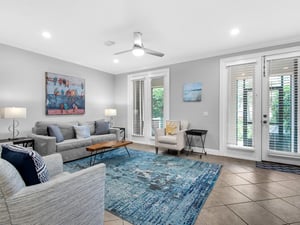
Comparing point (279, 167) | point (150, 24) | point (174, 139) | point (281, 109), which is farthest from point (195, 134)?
point (150, 24)

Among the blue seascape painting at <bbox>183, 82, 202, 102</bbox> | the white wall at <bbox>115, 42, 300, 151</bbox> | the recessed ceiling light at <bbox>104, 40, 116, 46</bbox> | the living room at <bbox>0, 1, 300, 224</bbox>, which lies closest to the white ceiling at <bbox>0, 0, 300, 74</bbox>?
the living room at <bbox>0, 1, 300, 224</bbox>

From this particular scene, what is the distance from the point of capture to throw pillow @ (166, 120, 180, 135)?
179 inches

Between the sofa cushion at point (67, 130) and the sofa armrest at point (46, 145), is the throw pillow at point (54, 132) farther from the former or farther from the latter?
the sofa cushion at point (67, 130)

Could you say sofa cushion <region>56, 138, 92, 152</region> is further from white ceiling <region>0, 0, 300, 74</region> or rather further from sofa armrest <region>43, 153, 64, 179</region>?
white ceiling <region>0, 0, 300, 74</region>

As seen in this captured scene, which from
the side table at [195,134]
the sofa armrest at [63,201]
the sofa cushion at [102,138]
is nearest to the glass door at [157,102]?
the side table at [195,134]

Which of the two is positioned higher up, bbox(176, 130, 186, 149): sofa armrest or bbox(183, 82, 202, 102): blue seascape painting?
bbox(183, 82, 202, 102): blue seascape painting

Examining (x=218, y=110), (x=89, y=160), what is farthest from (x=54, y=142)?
(x=218, y=110)

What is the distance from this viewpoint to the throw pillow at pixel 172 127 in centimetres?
456

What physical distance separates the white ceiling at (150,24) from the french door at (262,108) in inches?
18.7

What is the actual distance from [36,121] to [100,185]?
3.73m

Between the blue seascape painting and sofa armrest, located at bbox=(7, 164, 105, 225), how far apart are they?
12.1 feet

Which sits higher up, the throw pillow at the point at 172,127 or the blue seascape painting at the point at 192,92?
the blue seascape painting at the point at 192,92

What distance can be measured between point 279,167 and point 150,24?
3826 millimetres

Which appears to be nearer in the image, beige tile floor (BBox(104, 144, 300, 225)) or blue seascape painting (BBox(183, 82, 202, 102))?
beige tile floor (BBox(104, 144, 300, 225))
